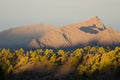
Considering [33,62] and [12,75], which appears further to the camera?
[33,62]

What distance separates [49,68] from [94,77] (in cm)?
4372

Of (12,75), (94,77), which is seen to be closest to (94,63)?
(94,77)

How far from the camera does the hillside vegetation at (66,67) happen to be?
443 ft

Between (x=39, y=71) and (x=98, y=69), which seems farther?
(x=39, y=71)

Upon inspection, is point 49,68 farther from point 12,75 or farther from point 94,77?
point 94,77

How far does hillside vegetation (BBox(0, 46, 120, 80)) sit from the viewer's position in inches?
5320

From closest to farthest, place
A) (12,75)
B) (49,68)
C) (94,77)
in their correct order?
(94,77) < (12,75) < (49,68)

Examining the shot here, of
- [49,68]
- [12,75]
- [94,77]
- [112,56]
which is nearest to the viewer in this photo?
[94,77]

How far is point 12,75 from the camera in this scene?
518 ft

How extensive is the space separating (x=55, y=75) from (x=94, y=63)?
2632cm

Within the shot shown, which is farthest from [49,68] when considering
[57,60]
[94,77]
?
[94,77]

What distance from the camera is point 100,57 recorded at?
15088 cm

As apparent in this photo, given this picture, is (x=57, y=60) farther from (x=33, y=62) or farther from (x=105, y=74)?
(x=105, y=74)

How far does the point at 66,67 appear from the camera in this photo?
547 ft
